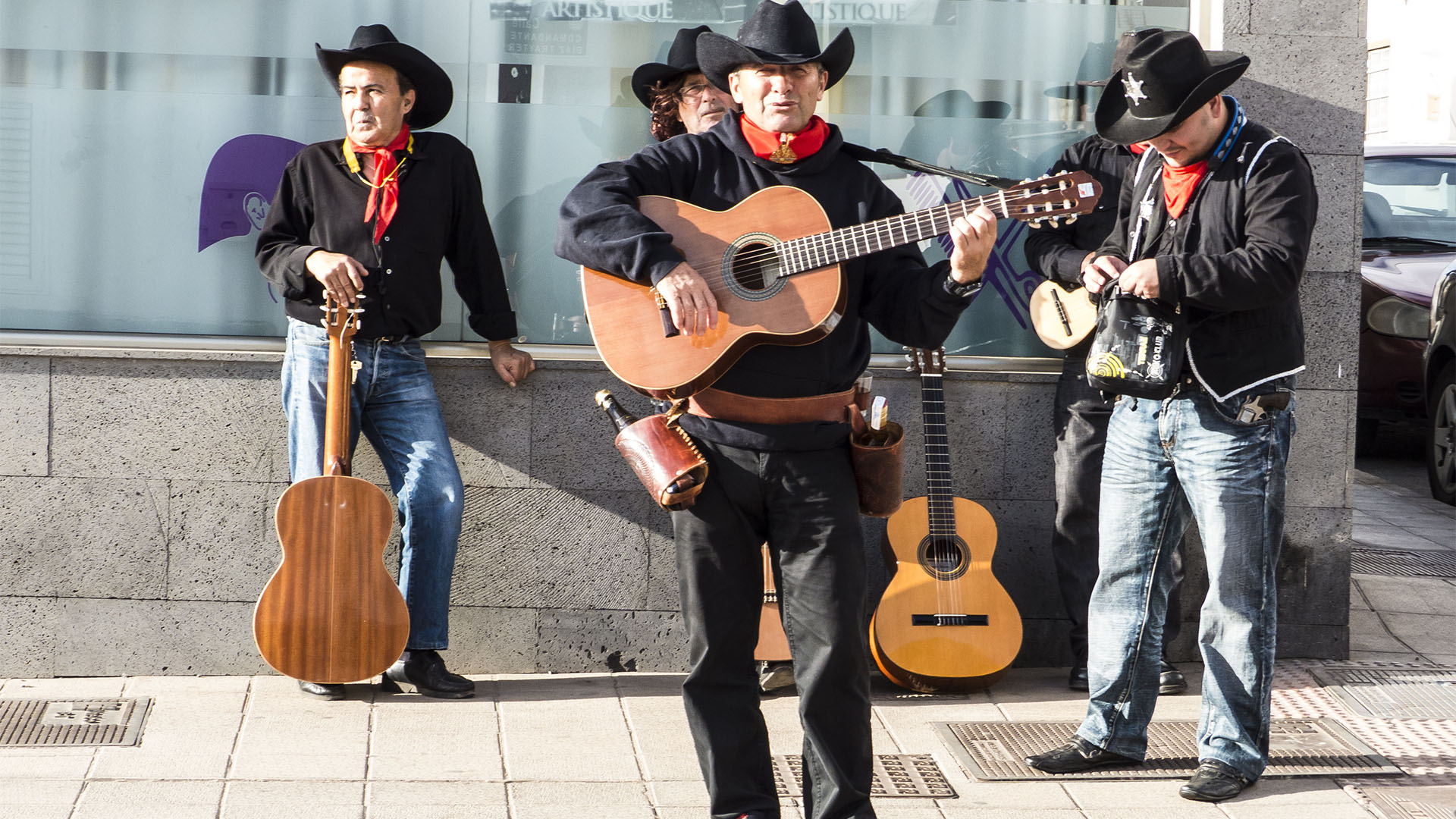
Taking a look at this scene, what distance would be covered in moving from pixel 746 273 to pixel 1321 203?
8.68 ft

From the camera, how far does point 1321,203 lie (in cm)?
506

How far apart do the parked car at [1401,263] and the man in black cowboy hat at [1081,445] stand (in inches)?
193

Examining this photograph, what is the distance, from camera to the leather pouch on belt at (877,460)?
11.0 feet

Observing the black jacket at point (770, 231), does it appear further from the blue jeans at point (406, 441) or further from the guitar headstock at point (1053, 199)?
the blue jeans at point (406, 441)

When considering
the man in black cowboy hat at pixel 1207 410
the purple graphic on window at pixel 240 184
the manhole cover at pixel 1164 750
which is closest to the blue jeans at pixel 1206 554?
the man in black cowboy hat at pixel 1207 410

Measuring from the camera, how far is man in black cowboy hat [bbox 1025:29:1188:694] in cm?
474

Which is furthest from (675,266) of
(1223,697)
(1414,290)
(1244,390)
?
(1414,290)

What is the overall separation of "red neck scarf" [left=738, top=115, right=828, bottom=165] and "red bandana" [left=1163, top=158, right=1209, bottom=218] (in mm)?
1071

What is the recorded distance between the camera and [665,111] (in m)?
4.91

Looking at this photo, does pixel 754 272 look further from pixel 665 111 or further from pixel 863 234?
pixel 665 111

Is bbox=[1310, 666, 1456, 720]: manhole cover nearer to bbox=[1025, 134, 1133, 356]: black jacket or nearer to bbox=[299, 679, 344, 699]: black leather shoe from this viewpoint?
bbox=[1025, 134, 1133, 356]: black jacket

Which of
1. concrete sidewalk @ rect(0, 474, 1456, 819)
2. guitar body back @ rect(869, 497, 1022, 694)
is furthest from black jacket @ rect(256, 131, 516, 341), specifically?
guitar body back @ rect(869, 497, 1022, 694)

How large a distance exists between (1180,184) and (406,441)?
2.47 m

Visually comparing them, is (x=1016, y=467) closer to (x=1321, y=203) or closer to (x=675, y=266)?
(x=1321, y=203)
